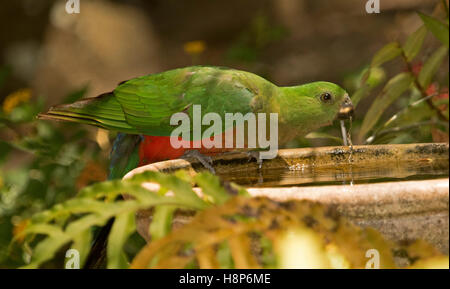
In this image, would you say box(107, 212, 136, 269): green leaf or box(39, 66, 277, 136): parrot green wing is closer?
box(107, 212, 136, 269): green leaf

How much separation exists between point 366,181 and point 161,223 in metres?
0.66

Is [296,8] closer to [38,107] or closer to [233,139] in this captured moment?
[38,107]

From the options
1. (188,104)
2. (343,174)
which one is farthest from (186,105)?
(343,174)

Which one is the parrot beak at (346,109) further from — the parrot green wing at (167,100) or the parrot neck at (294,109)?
the parrot green wing at (167,100)

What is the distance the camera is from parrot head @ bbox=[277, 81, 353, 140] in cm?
200

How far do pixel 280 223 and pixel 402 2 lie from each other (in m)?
4.65

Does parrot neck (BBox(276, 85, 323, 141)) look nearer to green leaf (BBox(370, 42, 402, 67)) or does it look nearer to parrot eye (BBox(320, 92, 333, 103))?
parrot eye (BBox(320, 92, 333, 103))

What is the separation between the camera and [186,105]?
1854 mm

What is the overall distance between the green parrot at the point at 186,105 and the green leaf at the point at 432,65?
0.53 metres

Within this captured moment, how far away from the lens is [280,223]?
2.75 ft

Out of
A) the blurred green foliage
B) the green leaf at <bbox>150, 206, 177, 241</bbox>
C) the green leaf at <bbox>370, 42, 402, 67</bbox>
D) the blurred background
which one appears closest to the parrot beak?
the green leaf at <bbox>370, 42, 402, 67</bbox>

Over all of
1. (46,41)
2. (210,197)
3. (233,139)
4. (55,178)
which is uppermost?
(46,41)

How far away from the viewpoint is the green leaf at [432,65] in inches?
54.3

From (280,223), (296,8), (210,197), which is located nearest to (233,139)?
(210,197)
